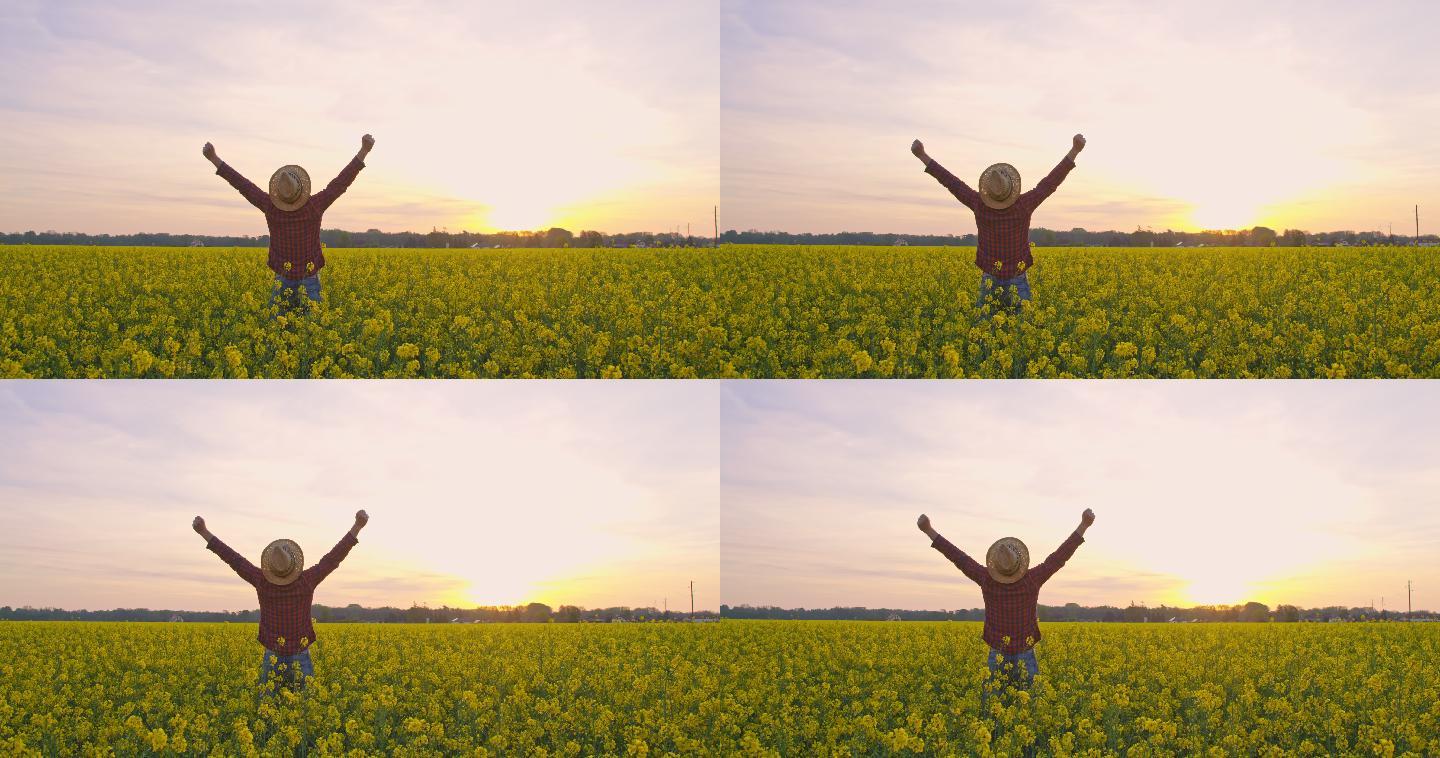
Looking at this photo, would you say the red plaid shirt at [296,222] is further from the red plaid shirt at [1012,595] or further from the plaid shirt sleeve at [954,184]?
the red plaid shirt at [1012,595]

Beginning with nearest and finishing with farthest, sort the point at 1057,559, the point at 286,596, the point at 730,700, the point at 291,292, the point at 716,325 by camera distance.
→ the point at 1057,559 → the point at 730,700 → the point at 286,596 → the point at 291,292 → the point at 716,325

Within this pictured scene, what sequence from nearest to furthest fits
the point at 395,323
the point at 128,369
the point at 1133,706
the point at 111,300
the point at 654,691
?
the point at 1133,706 → the point at 654,691 → the point at 128,369 → the point at 395,323 → the point at 111,300

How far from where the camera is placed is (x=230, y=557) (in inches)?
416

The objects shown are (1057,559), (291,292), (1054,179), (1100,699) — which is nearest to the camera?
(1100,699)

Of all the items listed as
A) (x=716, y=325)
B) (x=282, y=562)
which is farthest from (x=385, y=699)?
(x=716, y=325)

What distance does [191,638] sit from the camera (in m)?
14.5

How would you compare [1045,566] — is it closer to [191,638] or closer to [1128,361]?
[1128,361]

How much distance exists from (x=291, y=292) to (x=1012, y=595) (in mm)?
9536

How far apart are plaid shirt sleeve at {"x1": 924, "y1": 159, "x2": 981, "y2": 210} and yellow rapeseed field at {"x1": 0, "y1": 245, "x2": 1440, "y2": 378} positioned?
5.22 feet

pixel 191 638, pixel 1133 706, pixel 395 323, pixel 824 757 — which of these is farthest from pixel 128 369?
pixel 1133 706

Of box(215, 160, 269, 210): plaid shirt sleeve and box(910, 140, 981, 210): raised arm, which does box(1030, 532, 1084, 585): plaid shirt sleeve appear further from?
box(215, 160, 269, 210): plaid shirt sleeve

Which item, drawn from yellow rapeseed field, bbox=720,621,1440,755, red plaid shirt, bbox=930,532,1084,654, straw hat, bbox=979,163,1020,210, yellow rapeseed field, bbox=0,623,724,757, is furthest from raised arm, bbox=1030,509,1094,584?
straw hat, bbox=979,163,1020,210

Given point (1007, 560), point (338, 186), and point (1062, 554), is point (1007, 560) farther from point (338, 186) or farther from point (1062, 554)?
point (338, 186)

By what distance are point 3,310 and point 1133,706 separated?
50.3 ft
